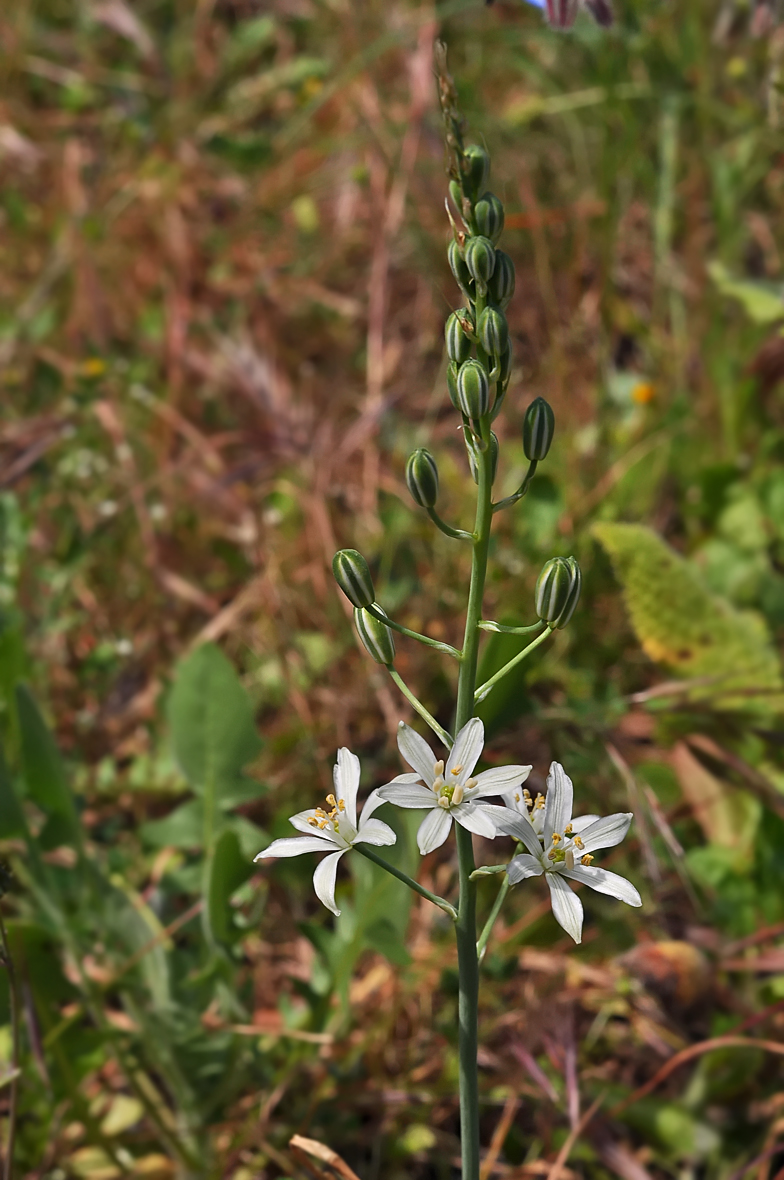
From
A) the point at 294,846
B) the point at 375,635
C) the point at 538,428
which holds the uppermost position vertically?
the point at 538,428

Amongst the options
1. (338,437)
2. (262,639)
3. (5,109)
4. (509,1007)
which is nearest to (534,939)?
(509,1007)

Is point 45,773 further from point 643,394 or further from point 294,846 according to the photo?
point 643,394

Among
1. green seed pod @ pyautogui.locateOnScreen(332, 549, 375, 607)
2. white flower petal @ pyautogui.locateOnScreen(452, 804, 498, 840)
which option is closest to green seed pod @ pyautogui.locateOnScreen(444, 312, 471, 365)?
green seed pod @ pyautogui.locateOnScreen(332, 549, 375, 607)

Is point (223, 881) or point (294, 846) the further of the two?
point (223, 881)

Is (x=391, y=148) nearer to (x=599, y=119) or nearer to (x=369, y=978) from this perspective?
(x=599, y=119)

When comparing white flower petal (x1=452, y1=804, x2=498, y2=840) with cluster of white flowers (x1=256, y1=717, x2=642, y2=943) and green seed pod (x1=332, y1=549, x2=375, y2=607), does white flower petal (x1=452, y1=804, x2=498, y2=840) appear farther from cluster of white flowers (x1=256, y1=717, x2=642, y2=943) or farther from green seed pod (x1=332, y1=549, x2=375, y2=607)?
green seed pod (x1=332, y1=549, x2=375, y2=607)

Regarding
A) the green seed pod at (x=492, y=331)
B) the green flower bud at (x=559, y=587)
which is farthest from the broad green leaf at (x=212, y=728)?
the green seed pod at (x=492, y=331)

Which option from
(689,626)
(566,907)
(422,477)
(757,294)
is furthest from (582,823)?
(757,294)

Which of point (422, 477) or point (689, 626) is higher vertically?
point (422, 477)

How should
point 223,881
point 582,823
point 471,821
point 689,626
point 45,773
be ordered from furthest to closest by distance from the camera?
point 689,626 < point 45,773 < point 223,881 < point 582,823 < point 471,821
